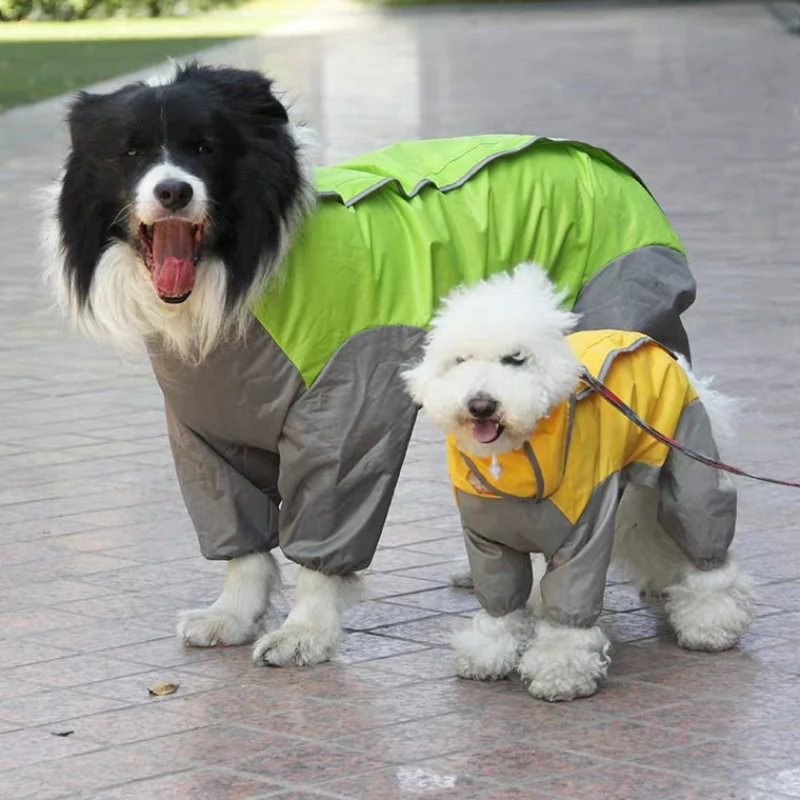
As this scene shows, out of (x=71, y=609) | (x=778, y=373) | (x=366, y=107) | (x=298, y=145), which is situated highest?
(x=298, y=145)

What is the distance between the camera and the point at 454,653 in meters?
4.71

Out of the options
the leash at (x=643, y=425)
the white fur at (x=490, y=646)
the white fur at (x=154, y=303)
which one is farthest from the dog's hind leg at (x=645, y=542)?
the white fur at (x=154, y=303)

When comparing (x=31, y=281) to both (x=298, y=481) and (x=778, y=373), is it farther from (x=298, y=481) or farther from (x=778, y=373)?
(x=298, y=481)

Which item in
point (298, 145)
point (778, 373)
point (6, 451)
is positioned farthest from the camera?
point (778, 373)

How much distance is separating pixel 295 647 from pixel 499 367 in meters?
1.07

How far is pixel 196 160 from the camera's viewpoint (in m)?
4.46

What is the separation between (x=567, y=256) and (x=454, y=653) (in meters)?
1.21

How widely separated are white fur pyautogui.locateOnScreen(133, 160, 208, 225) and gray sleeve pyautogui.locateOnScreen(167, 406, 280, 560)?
0.70 metres

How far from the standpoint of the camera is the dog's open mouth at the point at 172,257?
4523 millimetres

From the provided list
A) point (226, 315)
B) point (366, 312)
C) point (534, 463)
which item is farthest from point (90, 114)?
point (534, 463)

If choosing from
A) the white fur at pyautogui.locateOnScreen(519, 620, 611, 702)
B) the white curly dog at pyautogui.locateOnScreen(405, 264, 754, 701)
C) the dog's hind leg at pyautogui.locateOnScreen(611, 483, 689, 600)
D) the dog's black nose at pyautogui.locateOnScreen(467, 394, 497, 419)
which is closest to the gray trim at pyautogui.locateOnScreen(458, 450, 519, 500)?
the white curly dog at pyautogui.locateOnScreen(405, 264, 754, 701)

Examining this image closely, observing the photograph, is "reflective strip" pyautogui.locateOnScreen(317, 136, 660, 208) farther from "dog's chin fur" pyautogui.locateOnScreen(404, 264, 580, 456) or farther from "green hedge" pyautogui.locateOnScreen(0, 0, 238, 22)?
"green hedge" pyautogui.locateOnScreen(0, 0, 238, 22)

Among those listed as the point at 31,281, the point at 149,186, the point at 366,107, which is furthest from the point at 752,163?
the point at 149,186

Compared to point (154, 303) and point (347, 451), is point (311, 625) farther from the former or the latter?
point (154, 303)
